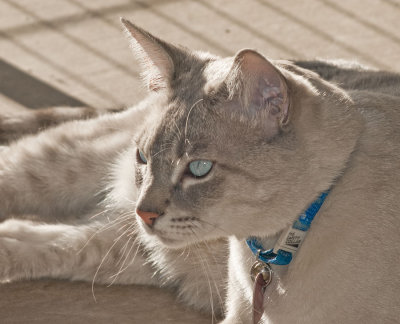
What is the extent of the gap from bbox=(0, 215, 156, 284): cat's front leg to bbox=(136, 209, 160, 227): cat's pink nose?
96cm

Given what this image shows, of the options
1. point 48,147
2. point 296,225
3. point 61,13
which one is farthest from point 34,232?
point 61,13

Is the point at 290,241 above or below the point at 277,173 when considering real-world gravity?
below

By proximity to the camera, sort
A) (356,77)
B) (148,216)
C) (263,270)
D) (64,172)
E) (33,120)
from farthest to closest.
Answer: (33,120) < (64,172) < (356,77) < (263,270) < (148,216)

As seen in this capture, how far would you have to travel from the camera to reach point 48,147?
12.5ft

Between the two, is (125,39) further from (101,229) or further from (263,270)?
(263,270)

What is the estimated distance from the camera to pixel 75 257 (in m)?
3.46

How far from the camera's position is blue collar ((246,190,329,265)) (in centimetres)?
242

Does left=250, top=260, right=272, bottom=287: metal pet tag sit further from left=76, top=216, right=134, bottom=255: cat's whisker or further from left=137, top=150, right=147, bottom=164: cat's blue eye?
left=76, top=216, right=134, bottom=255: cat's whisker

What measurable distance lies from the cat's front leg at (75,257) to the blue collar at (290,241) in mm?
1001

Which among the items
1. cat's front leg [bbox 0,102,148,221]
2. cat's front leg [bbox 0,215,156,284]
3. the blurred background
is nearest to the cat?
cat's front leg [bbox 0,215,156,284]

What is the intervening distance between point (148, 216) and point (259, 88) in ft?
1.80

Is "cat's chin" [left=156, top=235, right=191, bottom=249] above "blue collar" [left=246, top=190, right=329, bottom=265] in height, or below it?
below

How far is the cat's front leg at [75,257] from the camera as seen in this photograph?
11.2 ft

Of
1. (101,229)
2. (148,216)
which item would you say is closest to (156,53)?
(148,216)
